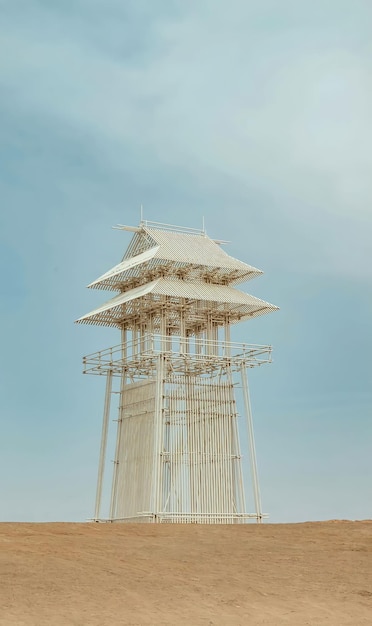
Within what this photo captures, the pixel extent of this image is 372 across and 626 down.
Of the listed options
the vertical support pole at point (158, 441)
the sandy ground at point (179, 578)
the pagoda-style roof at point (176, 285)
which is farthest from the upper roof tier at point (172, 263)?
the sandy ground at point (179, 578)

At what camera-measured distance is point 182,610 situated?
776 inches

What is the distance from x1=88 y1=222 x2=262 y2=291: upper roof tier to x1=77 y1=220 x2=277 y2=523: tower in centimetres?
5

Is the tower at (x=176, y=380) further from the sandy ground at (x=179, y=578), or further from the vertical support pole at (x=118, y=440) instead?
the sandy ground at (x=179, y=578)

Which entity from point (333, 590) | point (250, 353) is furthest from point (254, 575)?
point (250, 353)

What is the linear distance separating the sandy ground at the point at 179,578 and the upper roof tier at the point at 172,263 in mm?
14714

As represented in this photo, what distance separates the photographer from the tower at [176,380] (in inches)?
1549

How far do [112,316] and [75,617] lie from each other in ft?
83.3

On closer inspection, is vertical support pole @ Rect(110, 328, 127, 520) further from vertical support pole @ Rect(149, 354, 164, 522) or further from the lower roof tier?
vertical support pole @ Rect(149, 354, 164, 522)

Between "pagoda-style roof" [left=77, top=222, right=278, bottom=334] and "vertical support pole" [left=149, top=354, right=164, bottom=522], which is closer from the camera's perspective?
"vertical support pole" [left=149, top=354, right=164, bottom=522]

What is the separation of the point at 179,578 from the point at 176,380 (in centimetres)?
1875

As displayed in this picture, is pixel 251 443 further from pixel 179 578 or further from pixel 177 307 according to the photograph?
pixel 179 578

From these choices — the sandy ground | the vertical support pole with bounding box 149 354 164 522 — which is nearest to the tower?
the vertical support pole with bounding box 149 354 164 522

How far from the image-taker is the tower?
129 feet

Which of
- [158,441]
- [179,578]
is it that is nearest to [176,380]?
[158,441]
